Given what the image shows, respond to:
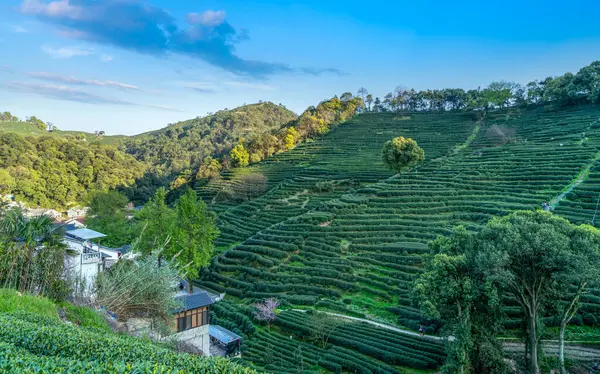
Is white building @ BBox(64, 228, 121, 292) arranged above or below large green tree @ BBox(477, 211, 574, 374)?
below

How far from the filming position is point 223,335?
73.7 ft

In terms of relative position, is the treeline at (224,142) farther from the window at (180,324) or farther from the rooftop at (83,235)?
the window at (180,324)

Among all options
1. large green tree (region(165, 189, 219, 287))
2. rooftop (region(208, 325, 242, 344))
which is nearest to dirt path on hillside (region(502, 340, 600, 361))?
rooftop (region(208, 325, 242, 344))

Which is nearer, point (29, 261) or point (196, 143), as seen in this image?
point (29, 261)

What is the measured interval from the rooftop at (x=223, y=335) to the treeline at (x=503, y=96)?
6873 cm

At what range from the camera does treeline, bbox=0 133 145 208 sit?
197ft

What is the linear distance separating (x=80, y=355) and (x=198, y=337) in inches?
510

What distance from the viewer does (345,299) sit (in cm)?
2652

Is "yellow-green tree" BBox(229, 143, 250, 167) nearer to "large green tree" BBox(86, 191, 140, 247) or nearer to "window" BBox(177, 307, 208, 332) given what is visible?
"large green tree" BBox(86, 191, 140, 247)

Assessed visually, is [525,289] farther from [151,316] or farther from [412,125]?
[412,125]

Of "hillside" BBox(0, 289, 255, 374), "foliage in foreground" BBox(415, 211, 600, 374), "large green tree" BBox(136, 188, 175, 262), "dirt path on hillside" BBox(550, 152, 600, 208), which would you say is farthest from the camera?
"dirt path on hillside" BBox(550, 152, 600, 208)

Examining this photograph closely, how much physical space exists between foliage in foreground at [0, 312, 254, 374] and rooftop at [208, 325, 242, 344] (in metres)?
14.8

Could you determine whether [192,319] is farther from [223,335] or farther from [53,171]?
[53,171]

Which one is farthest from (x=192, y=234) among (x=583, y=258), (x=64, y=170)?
(x=64, y=170)
